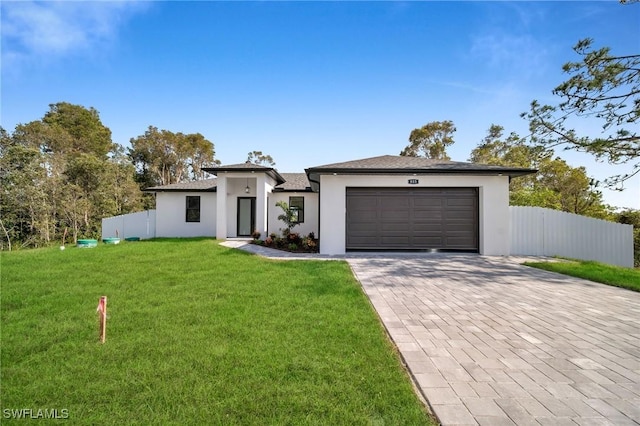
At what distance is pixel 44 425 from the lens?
2074mm

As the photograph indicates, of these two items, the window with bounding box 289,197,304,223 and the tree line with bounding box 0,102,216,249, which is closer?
the window with bounding box 289,197,304,223

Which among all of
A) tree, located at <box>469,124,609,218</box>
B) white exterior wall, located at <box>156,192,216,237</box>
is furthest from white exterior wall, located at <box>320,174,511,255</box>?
white exterior wall, located at <box>156,192,216,237</box>

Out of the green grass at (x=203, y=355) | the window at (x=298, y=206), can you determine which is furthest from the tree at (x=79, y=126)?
the green grass at (x=203, y=355)

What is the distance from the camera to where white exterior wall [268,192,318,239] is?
16.1 m

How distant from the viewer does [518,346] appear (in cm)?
343

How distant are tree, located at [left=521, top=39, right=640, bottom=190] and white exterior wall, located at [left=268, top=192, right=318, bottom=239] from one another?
37.2ft

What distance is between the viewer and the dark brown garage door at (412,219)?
11133 millimetres

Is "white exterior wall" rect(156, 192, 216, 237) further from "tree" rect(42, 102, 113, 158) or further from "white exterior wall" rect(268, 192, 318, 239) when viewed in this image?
"tree" rect(42, 102, 113, 158)

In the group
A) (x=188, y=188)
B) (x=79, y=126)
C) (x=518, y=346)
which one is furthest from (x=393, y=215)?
(x=79, y=126)

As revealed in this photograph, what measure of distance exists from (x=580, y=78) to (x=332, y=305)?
1247 cm

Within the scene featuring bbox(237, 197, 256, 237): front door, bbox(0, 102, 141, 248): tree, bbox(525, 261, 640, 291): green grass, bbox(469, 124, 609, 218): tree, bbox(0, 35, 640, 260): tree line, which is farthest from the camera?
bbox(0, 102, 141, 248): tree

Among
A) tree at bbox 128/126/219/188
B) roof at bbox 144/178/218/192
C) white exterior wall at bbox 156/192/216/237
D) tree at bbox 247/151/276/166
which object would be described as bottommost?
white exterior wall at bbox 156/192/216/237

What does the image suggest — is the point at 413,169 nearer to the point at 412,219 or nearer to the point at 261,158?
the point at 412,219

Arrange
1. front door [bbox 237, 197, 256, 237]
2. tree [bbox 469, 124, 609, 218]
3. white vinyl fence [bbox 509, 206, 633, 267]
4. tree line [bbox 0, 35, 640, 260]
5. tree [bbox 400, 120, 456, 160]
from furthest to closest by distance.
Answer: tree [bbox 400, 120, 456, 160] < tree [bbox 469, 124, 609, 218] < front door [bbox 237, 197, 256, 237] < white vinyl fence [bbox 509, 206, 633, 267] < tree line [bbox 0, 35, 640, 260]
